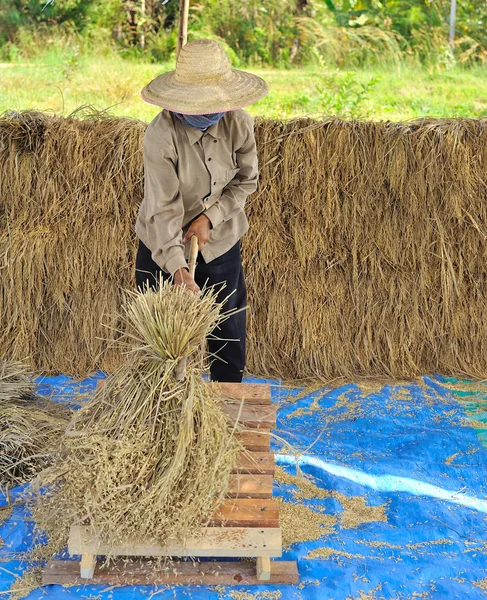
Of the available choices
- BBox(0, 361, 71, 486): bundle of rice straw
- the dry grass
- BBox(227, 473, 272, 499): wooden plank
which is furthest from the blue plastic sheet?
BBox(227, 473, 272, 499): wooden plank

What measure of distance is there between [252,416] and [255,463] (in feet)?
0.60

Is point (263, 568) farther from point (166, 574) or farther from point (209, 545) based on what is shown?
point (166, 574)

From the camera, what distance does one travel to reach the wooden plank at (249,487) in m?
2.45

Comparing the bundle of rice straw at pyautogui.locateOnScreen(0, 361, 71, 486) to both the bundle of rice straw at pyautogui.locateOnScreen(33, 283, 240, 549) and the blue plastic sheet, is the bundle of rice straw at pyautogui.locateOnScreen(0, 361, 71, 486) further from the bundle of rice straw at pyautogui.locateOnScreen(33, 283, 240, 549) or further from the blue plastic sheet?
the bundle of rice straw at pyautogui.locateOnScreen(33, 283, 240, 549)

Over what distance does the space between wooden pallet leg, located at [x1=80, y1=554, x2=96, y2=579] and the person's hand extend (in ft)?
3.97

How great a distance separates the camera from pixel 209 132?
2912mm

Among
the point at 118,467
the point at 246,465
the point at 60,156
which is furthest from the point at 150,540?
the point at 60,156

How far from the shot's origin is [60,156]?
163 inches

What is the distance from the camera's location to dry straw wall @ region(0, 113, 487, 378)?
4.12 m

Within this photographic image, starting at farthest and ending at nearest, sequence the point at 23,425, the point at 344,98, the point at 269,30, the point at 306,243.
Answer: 1. the point at 269,30
2. the point at 344,98
3. the point at 306,243
4. the point at 23,425

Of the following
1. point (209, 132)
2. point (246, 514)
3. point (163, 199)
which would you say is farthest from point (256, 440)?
point (209, 132)

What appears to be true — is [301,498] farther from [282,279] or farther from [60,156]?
[60,156]

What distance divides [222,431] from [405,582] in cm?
80

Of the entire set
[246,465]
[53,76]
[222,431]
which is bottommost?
[53,76]
